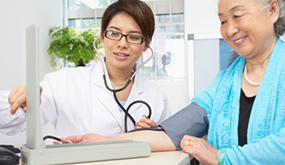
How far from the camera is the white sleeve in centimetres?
116

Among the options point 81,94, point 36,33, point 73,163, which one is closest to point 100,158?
point 73,163

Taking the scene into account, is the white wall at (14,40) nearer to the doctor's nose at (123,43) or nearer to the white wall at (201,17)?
the white wall at (201,17)

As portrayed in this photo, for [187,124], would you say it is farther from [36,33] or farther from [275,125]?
[36,33]

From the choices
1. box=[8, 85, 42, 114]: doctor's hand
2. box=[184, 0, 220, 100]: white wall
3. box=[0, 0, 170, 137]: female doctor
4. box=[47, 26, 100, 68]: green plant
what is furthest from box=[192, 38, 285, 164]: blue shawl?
box=[47, 26, 100, 68]: green plant

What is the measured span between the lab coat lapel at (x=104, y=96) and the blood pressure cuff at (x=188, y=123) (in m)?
0.27

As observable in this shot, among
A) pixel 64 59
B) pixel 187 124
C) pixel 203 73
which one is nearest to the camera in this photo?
pixel 187 124

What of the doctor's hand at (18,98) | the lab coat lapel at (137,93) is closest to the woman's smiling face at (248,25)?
the lab coat lapel at (137,93)

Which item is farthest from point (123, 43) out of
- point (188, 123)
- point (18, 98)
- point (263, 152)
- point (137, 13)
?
point (263, 152)

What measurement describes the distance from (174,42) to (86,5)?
1.22 metres

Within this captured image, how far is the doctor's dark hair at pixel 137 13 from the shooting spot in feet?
4.83

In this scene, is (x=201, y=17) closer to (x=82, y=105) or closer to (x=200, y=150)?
(x=82, y=105)

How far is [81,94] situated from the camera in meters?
1.47

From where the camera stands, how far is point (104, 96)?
56.8 inches

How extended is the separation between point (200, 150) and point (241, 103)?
25 centimetres
